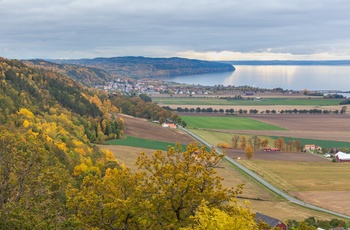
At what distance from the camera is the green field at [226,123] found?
388 ft

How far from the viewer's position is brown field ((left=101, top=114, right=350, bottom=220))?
5056 centimetres

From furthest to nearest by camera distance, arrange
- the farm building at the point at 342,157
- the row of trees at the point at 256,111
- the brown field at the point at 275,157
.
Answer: the row of trees at the point at 256,111 < the farm building at the point at 342,157 < the brown field at the point at 275,157

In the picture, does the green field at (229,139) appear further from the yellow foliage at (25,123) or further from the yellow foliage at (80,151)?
the yellow foliage at (25,123)

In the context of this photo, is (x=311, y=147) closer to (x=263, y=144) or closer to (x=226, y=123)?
(x=263, y=144)

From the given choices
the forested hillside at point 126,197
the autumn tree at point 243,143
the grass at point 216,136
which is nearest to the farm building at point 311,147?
the grass at point 216,136

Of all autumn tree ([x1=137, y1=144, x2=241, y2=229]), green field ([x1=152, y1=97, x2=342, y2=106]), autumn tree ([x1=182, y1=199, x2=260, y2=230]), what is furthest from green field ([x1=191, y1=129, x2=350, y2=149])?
autumn tree ([x1=182, y1=199, x2=260, y2=230])

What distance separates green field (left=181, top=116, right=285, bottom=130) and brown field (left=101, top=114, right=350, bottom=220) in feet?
16.0

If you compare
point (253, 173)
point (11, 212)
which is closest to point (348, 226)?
point (253, 173)

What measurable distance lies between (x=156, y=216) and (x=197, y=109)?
13531 cm

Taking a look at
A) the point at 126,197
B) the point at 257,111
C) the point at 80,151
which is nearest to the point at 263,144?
the point at 80,151

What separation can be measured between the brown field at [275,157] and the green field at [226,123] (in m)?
4.88

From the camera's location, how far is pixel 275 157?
82375mm

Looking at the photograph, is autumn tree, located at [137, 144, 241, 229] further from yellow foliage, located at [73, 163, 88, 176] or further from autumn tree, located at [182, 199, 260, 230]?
yellow foliage, located at [73, 163, 88, 176]

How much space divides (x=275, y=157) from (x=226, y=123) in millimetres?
→ 42917
